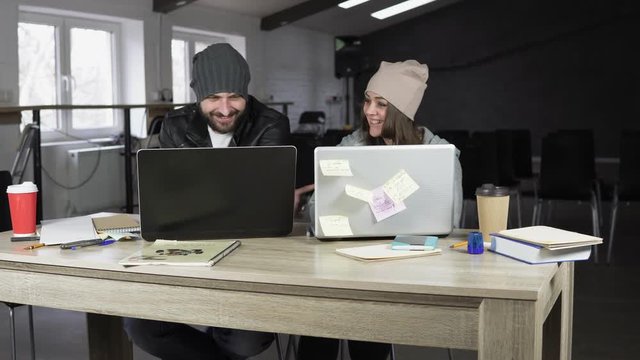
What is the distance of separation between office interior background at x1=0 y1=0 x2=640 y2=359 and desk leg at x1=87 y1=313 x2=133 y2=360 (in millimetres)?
3967

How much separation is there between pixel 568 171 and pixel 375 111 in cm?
314

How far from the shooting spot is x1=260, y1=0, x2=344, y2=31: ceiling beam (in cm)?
1006

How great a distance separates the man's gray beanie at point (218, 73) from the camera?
270 cm

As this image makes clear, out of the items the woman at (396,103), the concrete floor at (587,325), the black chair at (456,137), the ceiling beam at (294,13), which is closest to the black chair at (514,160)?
the black chair at (456,137)

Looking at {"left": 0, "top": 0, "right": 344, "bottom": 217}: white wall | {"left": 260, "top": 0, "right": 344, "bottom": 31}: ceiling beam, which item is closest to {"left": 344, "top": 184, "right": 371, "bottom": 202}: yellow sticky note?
{"left": 0, "top": 0, "right": 344, "bottom": 217}: white wall

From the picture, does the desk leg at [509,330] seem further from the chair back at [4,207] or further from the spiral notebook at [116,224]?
the chair back at [4,207]

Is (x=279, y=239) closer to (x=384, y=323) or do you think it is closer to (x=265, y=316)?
(x=265, y=316)

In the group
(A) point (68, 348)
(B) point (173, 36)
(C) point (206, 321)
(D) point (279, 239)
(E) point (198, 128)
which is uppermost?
(B) point (173, 36)

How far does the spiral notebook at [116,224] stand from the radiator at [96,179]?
486cm

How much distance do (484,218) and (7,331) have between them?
263 centimetres

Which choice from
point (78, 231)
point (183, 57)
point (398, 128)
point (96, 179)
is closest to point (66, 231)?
point (78, 231)

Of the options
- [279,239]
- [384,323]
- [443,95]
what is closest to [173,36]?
[443,95]

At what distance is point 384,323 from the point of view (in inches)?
68.9

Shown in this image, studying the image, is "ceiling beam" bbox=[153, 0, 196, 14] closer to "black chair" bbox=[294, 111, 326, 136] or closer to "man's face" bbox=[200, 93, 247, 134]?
"black chair" bbox=[294, 111, 326, 136]
